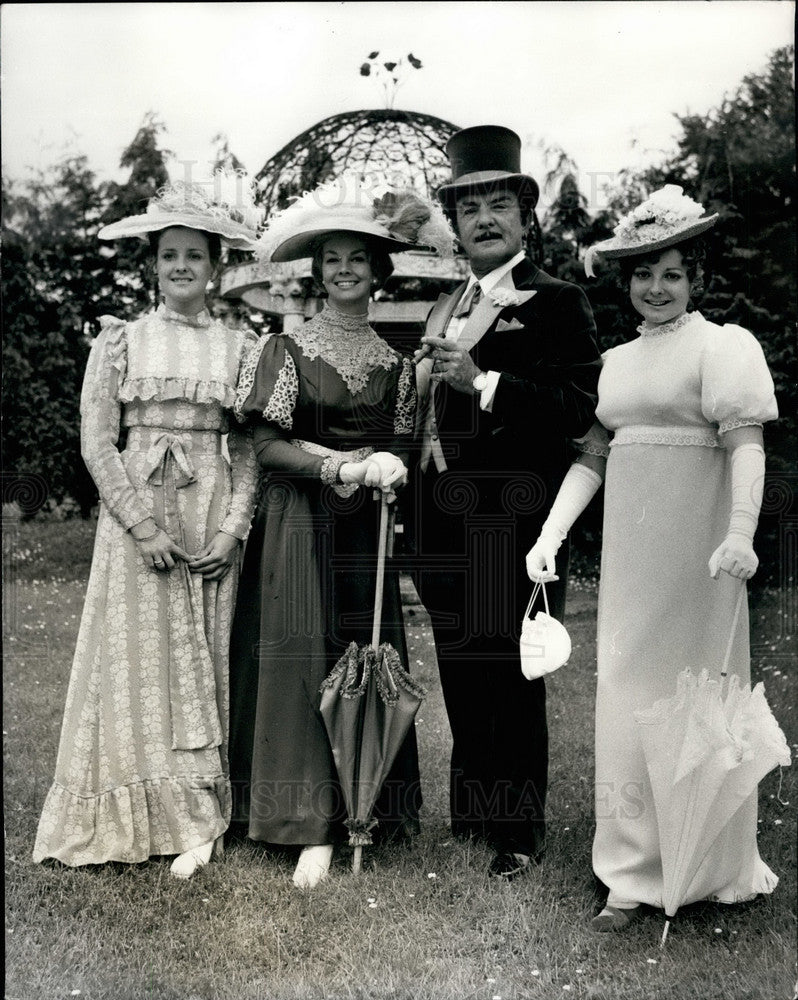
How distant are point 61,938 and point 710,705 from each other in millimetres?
2102

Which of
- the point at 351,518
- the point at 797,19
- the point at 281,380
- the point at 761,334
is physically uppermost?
the point at 797,19

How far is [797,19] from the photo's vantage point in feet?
9.50

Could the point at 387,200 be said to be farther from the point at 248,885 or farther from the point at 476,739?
the point at 248,885

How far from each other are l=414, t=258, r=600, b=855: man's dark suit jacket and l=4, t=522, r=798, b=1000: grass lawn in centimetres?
32

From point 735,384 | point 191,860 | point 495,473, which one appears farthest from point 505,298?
point 191,860

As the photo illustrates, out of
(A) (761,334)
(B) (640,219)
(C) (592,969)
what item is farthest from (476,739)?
(A) (761,334)

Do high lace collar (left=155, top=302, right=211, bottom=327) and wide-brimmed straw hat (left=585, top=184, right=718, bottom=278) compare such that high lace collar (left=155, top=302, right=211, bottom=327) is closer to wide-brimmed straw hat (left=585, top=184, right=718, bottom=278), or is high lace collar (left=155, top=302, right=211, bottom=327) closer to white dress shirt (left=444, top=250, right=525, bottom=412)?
white dress shirt (left=444, top=250, right=525, bottom=412)

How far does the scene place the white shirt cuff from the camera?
10.3 feet

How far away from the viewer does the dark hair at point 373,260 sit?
3.39 m

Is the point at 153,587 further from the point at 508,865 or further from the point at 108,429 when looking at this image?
the point at 508,865

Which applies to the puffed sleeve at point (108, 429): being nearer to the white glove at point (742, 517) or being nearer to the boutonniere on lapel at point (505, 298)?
the boutonniere on lapel at point (505, 298)

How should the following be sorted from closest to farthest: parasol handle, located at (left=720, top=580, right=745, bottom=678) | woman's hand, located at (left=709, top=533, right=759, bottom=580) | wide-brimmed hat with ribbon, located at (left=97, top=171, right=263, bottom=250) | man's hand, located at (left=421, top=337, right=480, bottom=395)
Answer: woman's hand, located at (left=709, top=533, right=759, bottom=580)
parasol handle, located at (left=720, top=580, right=745, bottom=678)
man's hand, located at (left=421, top=337, right=480, bottom=395)
wide-brimmed hat with ribbon, located at (left=97, top=171, right=263, bottom=250)

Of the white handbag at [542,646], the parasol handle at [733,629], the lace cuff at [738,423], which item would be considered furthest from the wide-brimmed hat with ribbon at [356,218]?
the parasol handle at [733,629]

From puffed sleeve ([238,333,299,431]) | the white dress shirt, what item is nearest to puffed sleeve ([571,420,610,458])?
the white dress shirt
